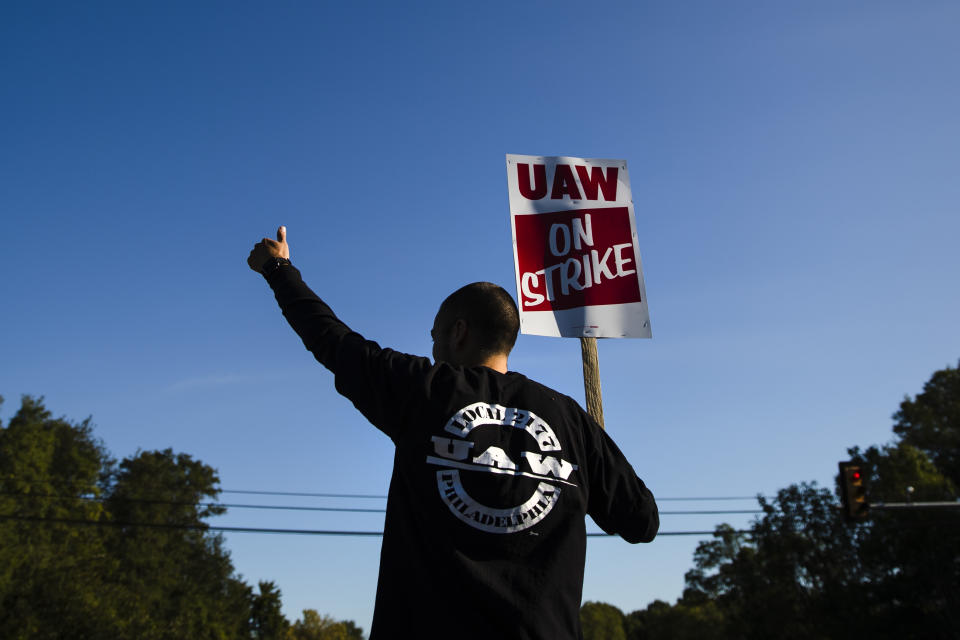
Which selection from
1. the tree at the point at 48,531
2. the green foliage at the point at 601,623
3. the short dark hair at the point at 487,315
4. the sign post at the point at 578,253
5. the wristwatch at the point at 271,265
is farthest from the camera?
the green foliage at the point at 601,623

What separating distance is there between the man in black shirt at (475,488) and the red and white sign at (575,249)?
2.06 m

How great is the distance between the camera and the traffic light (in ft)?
58.8

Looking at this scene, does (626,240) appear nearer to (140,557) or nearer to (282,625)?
(140,557)

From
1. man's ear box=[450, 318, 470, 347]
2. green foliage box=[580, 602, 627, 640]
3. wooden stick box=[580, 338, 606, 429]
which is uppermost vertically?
green foliage box=[580, 602, 627, 640]

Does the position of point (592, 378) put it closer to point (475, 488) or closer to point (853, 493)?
point (475, 488)

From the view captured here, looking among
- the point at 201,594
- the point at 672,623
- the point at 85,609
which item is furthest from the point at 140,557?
the point at 672,623

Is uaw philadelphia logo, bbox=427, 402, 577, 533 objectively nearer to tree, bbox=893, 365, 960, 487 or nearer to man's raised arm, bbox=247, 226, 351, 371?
man's raised arm, bbox=247, 226, 351, 371

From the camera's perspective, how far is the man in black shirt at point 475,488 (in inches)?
94.0

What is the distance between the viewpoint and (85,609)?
1423 inches

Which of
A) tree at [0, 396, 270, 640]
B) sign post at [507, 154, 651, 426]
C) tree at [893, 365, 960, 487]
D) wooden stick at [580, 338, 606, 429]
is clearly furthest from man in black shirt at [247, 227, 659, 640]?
tree at [893, 365, 960, 487]

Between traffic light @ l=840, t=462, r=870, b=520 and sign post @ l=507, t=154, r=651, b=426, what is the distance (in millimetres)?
15523

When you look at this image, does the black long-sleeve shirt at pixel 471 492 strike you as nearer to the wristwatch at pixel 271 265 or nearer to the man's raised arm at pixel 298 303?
the man's raised arm at pixel 298 303

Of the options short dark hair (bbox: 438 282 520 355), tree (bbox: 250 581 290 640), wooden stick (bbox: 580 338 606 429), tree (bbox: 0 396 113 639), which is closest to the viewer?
short dark hair (bbox: 438 282 520 355)

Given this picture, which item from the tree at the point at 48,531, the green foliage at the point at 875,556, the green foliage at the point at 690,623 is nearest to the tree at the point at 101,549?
the tree at the point at 48,531
